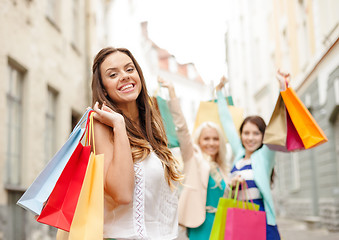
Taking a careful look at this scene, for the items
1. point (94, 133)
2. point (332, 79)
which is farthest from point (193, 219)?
point (332, 79)

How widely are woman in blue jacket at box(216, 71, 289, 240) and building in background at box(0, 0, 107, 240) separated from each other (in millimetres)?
4112

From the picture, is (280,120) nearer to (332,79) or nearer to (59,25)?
(332,79)

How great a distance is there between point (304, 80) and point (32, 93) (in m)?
7.66

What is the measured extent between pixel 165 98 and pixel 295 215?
11735mm

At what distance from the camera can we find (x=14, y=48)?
8.16 meters

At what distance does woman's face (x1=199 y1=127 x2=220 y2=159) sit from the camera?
16.2 feet

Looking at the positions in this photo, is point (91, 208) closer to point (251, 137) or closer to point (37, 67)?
point (251, 137)

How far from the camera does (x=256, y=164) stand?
14.2 feet

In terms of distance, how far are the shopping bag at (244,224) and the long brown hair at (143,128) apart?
4.75 ft

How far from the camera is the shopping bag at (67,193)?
1.90 m

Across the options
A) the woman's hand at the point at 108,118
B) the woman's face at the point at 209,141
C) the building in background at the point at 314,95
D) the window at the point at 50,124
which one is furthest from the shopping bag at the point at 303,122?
the window at the point at 50,124

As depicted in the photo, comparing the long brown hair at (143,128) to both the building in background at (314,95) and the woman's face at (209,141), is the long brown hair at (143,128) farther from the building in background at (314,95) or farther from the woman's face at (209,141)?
the building in background at (314,95)

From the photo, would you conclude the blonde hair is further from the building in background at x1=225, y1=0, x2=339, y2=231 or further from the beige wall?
the building in background at x1=225, y1=0, x2=339, y2=231

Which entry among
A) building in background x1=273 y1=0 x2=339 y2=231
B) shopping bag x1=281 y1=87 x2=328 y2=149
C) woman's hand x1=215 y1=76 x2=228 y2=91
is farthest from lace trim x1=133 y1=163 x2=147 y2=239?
building in background x1=273 y1=0 x2=339 y2=231
